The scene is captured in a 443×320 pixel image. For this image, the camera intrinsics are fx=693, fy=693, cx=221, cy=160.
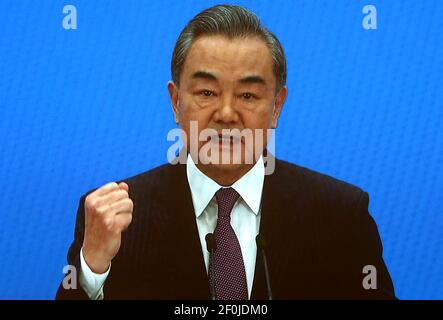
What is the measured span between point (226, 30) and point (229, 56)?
0.27ft

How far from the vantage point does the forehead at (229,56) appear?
73.4 inches

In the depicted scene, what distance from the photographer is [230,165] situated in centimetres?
194

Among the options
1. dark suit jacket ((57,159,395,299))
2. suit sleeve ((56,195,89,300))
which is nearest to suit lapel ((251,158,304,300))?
dark suit jacket ((57,159,395,299))

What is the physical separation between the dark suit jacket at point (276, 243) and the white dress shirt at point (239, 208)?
0.06 feet

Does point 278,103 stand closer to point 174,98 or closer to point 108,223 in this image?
point 174,98

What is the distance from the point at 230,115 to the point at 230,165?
0.16 m

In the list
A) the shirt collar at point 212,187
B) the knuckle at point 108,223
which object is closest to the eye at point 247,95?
the shirt collar at point 212,187

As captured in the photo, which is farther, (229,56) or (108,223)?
(229,56)

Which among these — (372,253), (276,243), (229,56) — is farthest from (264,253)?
(229,56)

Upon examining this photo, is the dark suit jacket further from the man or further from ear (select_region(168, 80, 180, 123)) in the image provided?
ear (select_region(168, 80, 180, 123))

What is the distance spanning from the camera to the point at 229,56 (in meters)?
1.87

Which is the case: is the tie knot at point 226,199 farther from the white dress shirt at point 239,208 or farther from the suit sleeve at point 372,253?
the suit sleeve at point 372,253
